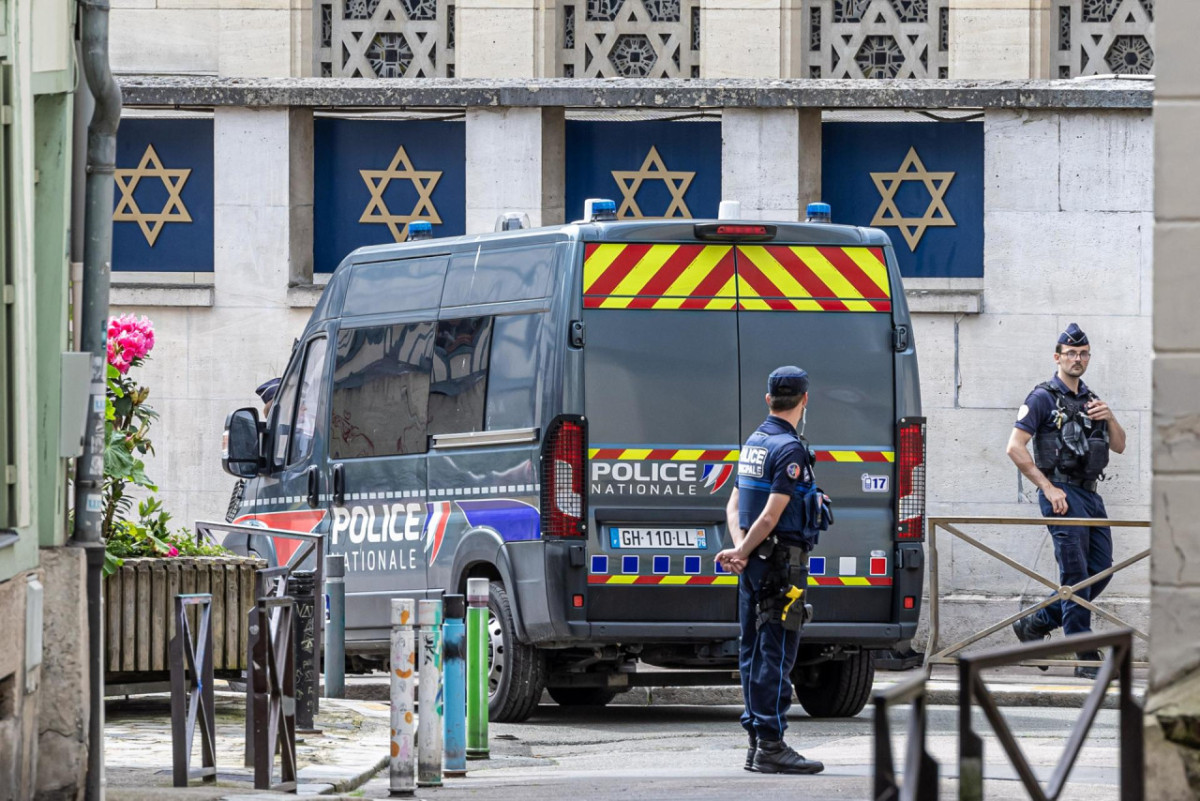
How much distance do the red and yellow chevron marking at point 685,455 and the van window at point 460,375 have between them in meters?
0.88

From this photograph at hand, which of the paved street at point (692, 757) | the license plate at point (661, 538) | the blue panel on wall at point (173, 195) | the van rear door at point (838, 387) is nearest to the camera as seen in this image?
the paved street at point (692, 757)

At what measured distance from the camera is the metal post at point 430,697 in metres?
9.52

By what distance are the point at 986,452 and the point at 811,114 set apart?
271 cm

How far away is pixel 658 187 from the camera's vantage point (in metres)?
17.5

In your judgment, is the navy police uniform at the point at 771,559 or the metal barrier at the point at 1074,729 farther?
the navy police uniform at the point at 771,559

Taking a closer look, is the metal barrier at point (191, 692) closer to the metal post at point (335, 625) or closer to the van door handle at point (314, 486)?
the metal post at point (335, 625)

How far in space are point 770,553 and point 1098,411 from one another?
5.26 metres

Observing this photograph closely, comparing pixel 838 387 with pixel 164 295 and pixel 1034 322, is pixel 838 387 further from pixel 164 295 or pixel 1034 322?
pixel 164 295

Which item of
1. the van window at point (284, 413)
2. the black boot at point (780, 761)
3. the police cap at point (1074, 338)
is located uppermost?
the police cap at point (1074, 338)

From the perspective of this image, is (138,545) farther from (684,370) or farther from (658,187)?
(658,187)

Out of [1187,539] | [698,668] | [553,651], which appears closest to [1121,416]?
[698,668]

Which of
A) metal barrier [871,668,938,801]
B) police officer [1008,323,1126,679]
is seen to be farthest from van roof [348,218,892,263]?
metal barrier [871,668,938,801]

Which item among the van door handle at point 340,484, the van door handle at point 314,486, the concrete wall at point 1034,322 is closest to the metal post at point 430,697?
the van door handle at point 340,484

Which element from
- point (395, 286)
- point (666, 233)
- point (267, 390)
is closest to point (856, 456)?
point (666, 233)
